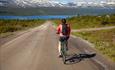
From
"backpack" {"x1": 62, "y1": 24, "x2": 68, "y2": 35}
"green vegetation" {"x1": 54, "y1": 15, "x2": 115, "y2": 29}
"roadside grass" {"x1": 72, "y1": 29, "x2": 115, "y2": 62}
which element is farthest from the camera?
"green vegetation" {"x1": 54, "y1": 15, "x2": 115, "y2": 29}

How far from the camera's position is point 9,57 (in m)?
17.1

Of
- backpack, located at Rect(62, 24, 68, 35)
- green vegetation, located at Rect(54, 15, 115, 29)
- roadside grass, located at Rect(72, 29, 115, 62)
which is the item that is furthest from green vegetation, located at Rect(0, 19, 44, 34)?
backpack, located at Rect(62, 24, 68, 35)

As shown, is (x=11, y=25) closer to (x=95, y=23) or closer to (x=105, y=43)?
(x=95, y=23)

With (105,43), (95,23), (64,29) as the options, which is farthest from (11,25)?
(64,29)

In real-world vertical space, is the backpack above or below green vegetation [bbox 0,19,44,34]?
above

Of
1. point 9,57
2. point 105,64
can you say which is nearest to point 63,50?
point 105,64

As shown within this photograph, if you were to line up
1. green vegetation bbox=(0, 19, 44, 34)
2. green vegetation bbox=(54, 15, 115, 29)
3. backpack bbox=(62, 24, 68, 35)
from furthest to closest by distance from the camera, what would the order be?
green vegetation bbox=(54, 15, 115, 29) < green vegetation bbox=(0, 19, 44, 34) < backpack bbox=(62, 24, 68, 35)

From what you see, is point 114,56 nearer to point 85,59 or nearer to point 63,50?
point 85,59

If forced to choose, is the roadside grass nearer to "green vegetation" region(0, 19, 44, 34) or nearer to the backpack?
the backpack

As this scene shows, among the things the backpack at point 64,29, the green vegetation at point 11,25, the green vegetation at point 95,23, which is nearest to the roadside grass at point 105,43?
the backpack at point 64,29

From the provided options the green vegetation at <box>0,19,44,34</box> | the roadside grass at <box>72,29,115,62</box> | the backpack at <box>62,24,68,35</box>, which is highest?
the backpack at <box>62,24,68,35</box>

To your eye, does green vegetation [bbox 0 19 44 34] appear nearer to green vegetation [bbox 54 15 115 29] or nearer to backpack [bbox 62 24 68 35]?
green vegetation [bbox 54 15 115 29]

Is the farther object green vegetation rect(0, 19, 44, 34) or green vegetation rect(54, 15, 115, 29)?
green vegetation rect(54, 15, 115, 29)

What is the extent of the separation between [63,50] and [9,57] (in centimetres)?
317
